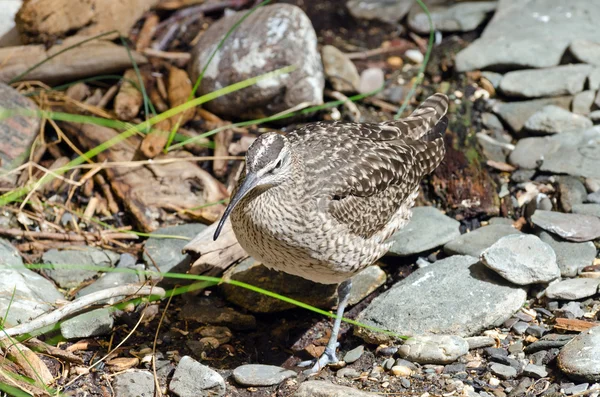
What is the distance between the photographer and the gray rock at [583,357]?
4637 millimetres

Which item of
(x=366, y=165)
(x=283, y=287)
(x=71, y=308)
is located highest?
(x=366, y=165)

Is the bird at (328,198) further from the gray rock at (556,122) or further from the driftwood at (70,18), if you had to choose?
the driftwood at (70,18)

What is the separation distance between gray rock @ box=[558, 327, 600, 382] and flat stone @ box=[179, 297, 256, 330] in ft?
7.03

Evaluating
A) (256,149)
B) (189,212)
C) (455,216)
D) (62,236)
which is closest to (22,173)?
(62,236)

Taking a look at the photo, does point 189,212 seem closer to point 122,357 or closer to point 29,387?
point 122,357

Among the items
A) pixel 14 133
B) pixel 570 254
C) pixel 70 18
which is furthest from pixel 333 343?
pixel 70 18

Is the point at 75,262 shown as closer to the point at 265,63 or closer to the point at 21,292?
the point at 21,292

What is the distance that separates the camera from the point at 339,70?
307 inches

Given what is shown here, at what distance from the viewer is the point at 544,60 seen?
25.6 feet

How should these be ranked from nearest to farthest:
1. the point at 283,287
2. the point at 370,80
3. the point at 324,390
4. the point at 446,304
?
the point at 324,390, the point at 446,304, the point at 283,287, the point at 370,80

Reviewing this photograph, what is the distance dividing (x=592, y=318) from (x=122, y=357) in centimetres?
309

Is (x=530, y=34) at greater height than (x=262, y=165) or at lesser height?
lesser

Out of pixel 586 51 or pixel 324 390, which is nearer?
pixel 324 390

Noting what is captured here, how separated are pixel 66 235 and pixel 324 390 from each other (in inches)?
104
